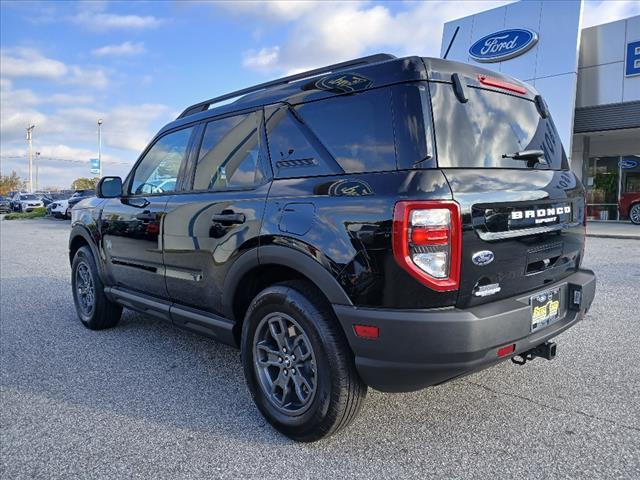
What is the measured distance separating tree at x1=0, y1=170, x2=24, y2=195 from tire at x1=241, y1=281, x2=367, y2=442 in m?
90.4

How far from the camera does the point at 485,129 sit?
2703 millimetres

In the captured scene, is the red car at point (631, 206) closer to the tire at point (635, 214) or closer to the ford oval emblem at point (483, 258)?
the tire at point (635, 214)

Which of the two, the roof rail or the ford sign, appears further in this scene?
the ford sign

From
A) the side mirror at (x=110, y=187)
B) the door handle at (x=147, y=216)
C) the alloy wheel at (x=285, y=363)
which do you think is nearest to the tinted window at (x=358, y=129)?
the alloy wheel at (x=285, y=363)

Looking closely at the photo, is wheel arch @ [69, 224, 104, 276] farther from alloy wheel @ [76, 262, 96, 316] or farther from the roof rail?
the roof rail

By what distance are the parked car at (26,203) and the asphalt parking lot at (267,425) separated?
38931 millimetres

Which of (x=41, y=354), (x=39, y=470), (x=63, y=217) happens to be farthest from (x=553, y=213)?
(x=63, y=217)

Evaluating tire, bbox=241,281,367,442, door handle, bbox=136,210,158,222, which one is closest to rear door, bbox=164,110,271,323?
door handle, bbox=136,210,158,222

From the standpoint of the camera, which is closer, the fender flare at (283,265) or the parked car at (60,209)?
the fender flare at (283,265)

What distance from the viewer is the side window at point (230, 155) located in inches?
126

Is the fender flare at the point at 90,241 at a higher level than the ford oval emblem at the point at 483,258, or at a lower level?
lower

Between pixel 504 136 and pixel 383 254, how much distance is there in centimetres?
111

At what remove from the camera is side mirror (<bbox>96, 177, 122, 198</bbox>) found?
4547 millimetres

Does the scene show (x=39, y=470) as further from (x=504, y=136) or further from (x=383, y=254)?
(x=504, y=136)
